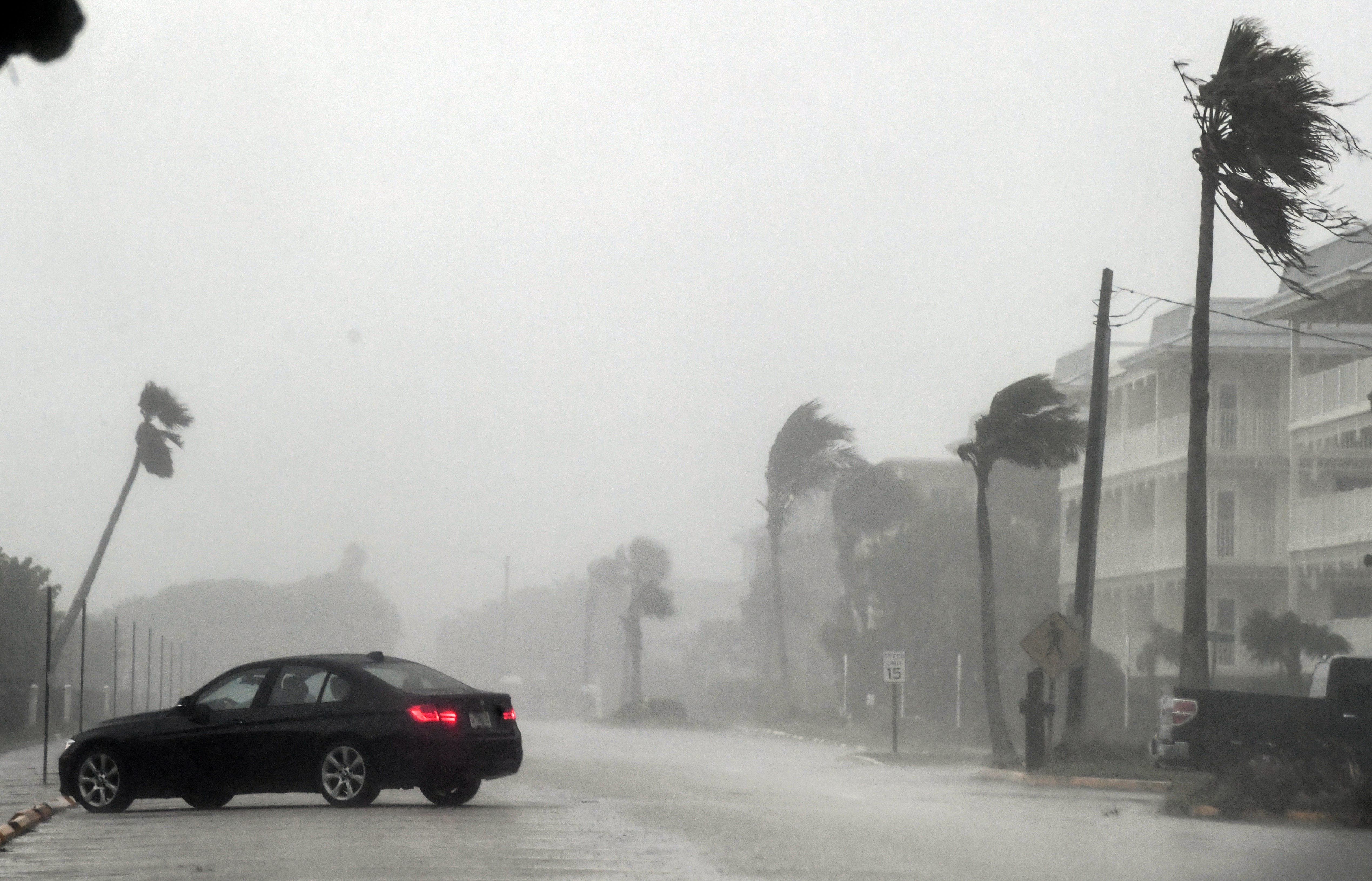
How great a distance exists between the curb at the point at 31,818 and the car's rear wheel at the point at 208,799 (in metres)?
1.18

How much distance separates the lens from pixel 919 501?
7738cm

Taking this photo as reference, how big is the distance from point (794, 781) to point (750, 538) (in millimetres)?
124682

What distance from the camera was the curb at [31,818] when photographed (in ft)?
46.4

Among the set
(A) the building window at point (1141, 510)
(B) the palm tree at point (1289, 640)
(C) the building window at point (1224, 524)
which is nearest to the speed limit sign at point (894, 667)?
(B) the palm tree at point (1289, 640)

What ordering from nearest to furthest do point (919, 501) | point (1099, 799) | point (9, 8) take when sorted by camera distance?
1. point (9, 8)
2. point (1099, 799)
3. point (919, 501)

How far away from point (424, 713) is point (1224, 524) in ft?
122

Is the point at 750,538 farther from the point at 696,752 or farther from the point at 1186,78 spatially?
the point at 1186,78

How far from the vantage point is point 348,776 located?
658 inches

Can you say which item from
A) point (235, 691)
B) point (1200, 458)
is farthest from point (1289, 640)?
point (235, 691)

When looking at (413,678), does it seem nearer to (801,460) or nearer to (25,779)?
(25,779)

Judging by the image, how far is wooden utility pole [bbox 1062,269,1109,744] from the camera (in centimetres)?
3016

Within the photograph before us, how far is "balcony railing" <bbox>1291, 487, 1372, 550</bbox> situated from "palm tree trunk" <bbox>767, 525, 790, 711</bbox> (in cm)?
2679

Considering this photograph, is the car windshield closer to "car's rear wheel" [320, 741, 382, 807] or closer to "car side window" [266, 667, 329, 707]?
"car side window" [266, 667, 329, 707]

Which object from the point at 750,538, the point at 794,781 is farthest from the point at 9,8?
the point at 750,538
